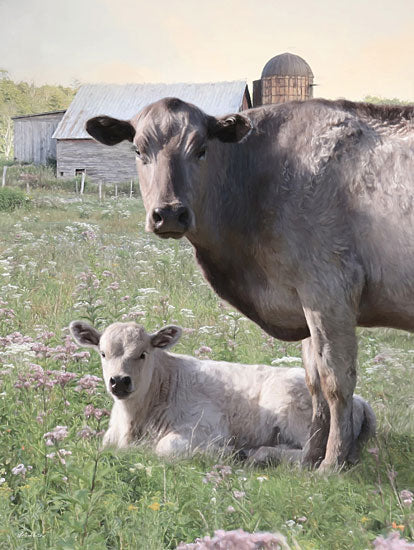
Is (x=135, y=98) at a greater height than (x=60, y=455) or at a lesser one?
greater

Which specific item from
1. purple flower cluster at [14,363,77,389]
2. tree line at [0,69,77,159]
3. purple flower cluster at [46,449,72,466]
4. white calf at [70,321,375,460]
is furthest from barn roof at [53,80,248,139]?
tree line at [0,69,77,159]

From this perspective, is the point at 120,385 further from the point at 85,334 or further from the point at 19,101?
the point at 19,101

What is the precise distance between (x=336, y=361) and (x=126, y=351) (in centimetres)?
162

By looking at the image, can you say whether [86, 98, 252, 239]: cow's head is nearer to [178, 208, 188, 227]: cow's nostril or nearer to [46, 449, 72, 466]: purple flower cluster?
[178, 208, 188, 227]: cow's nostril

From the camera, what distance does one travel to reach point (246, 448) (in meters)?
5.79

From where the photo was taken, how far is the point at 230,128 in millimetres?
5078

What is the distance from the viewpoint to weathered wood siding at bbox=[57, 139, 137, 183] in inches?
1420

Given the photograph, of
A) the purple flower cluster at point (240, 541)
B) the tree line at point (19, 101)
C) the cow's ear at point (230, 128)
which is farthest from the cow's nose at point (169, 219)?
the tree line at point (19, 101)

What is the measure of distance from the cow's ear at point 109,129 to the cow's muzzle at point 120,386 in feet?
5.86

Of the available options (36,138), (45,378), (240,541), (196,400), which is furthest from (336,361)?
(36,138)

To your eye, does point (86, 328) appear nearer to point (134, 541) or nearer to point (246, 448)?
point (246, 448)

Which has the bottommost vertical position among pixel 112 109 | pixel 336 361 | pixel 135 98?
pixel 336 361

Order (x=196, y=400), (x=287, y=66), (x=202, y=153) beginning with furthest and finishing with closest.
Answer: (x=287, y=66), (x=196, y=400), (x=202, y=153)

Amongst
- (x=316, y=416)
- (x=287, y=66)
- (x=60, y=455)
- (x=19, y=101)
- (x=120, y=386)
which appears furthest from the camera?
(x=19, y=101)
